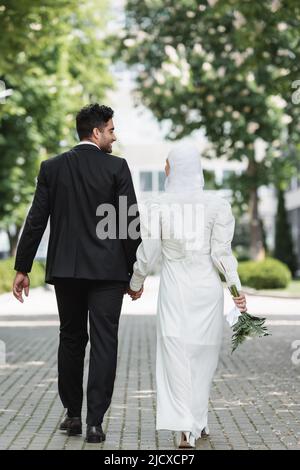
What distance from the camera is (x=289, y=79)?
51.5ft

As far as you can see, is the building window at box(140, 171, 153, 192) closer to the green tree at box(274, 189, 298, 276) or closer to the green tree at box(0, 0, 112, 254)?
the green tree at box(274, 189, 298, 276)

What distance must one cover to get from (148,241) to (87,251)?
0.40 meters

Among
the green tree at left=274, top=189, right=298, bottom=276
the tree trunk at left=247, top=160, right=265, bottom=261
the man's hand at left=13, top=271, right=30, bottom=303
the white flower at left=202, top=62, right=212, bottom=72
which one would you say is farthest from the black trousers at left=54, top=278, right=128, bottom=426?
the green tree at left=274, top=189, right=298, bottom=276

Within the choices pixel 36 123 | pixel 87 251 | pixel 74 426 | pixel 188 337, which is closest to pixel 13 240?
pixel 36 123

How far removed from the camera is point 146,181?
236 ft

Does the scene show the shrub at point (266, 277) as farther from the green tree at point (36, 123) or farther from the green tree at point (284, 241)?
the green tree at point (284, 241)

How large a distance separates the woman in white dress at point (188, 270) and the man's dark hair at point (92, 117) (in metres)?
0.53

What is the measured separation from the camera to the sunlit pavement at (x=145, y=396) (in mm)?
7227

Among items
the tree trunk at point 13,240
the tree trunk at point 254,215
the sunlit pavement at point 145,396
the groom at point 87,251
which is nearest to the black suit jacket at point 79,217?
the groom at point 87,251

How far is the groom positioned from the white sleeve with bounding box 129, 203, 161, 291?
0.10 metres

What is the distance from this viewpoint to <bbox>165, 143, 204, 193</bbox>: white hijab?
688cm

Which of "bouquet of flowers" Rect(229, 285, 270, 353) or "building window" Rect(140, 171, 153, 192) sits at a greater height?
"building window" Rect(140, 171, 153, 192)
